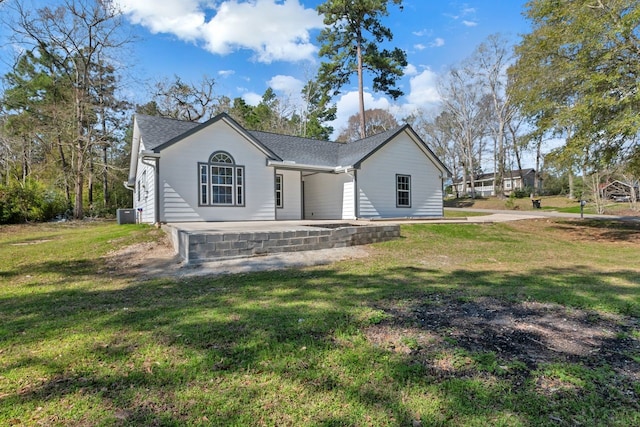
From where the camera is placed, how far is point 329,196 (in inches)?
634

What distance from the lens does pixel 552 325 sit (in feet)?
11.0

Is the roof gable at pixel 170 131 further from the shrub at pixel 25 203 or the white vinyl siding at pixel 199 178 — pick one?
the shrub at pixel 25 203

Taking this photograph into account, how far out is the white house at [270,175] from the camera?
38.5 feet

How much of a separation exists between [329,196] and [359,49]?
46.6 feet

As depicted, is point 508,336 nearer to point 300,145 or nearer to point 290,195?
point 290,195

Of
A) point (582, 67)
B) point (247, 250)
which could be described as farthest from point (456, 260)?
point (582, 67)

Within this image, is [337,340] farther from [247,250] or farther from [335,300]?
[247,250]

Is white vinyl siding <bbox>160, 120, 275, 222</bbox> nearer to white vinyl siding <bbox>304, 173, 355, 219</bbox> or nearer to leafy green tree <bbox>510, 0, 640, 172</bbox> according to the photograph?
white vinyl siding <bbox>304, 173, 355, 219</bbox>

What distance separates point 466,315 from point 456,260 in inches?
166

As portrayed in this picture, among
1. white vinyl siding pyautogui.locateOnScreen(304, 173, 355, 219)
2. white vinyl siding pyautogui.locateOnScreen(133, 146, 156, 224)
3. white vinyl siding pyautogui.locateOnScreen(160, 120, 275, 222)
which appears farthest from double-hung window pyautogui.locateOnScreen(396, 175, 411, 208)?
white vinyl siding pyautogui.locateOnScreen(133, 146, 156, 224)

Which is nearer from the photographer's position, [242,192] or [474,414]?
[474,414]

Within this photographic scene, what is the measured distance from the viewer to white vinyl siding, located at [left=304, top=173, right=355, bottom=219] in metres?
15.1

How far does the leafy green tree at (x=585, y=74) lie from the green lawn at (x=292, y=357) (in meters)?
7.69

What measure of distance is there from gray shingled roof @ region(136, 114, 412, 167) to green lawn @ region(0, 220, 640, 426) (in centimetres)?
890
